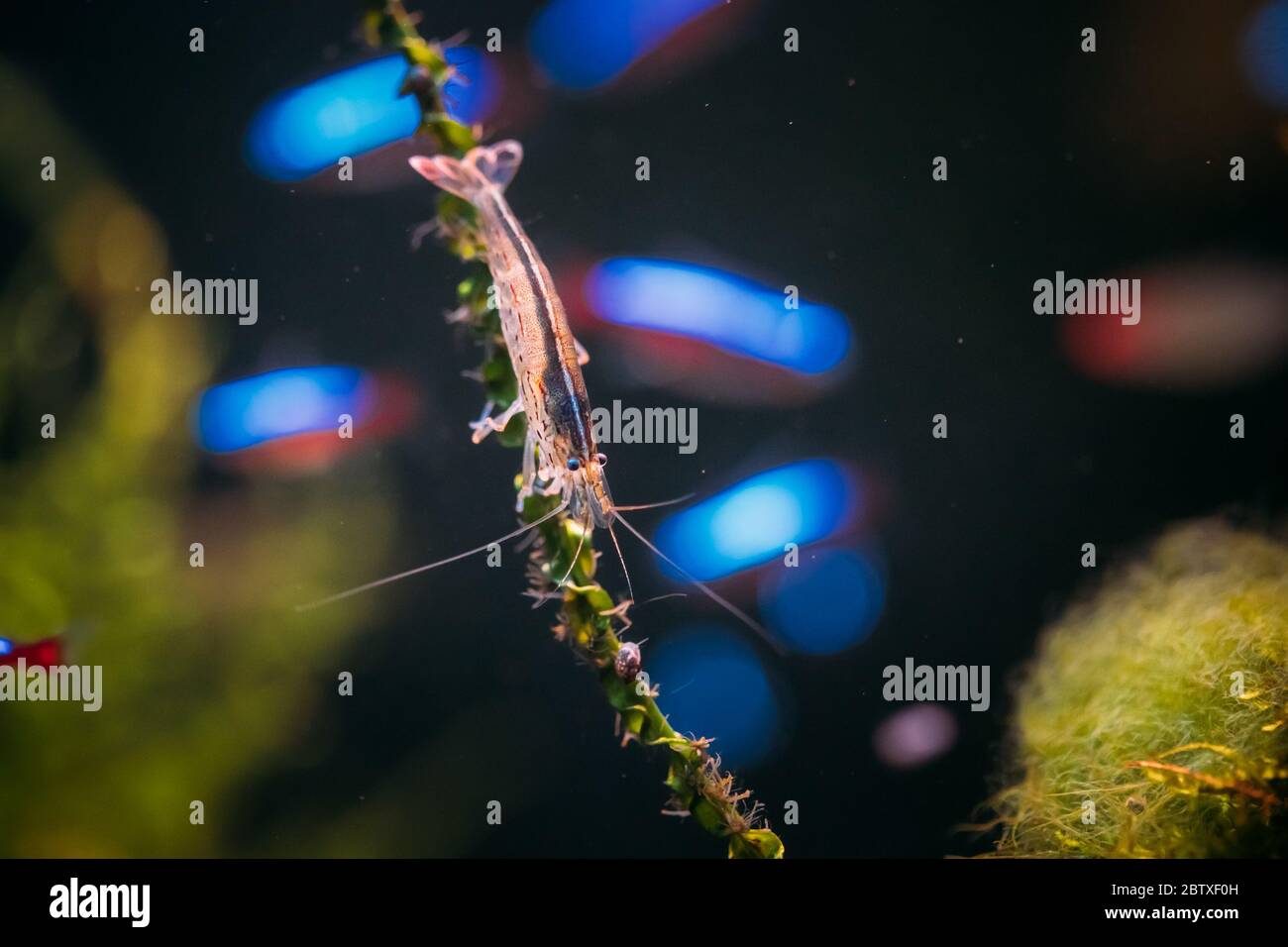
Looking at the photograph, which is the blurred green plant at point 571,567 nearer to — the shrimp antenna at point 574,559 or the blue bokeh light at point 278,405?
the shrimp antenna at point 574,559

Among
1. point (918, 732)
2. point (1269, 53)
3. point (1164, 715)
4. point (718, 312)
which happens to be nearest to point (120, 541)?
point (718, 312)

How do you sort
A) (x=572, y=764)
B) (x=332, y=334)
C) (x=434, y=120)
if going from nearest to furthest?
(x=434, y=120)
(x=332, y=334)
(x=572, y=764)

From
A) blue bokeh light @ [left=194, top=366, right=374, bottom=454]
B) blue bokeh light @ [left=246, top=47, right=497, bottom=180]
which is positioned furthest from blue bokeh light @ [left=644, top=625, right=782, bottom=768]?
blue bokeh light @ [left=246, top=47, right=497, bottom=180]

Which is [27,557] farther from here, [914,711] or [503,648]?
[914,711]

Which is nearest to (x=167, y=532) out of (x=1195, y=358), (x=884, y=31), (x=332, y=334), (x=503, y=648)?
(x=332, y=334)

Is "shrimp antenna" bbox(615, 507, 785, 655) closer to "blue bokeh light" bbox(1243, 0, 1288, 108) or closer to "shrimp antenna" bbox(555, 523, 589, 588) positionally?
"shrimp antenna" bbox(555, 523, 589, 588)

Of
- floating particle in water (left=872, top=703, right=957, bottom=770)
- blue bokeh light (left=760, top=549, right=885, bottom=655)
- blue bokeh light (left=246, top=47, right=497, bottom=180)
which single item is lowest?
floating particle in water (left=872, top=703, right=957, bottom=770)

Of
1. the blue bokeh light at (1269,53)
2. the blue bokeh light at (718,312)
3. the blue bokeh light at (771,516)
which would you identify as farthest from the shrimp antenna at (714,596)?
the blue bokeh light at (1269,53)
